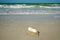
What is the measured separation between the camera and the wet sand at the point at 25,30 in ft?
2.32

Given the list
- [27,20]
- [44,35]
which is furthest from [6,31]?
[44,35]

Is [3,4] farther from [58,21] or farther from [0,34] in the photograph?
[58,21]

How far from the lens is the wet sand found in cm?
71

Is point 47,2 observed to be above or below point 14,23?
above

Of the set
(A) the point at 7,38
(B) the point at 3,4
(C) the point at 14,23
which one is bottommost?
(A) the point at 7,38

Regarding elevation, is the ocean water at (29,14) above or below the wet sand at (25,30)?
above

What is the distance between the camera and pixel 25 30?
0.73 m

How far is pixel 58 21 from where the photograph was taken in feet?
2.48

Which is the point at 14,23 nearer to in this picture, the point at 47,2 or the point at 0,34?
the point at 0,34

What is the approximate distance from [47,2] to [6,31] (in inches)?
15.2

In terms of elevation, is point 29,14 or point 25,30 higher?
point 29,14

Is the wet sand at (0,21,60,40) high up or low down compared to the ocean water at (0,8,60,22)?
down

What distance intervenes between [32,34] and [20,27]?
107 mm

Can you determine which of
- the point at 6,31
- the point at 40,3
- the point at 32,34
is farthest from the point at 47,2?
the point at 6,31
